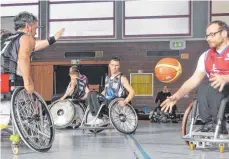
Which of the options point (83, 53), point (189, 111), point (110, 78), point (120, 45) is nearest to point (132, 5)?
point (120, 45)

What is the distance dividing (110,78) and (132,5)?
7.94 meters

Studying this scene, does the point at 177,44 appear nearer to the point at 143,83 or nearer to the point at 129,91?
the point at 143,83

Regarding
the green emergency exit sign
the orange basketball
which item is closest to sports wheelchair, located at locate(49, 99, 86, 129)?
the orange basketball

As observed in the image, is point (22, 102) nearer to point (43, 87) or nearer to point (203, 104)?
point (203, 104)

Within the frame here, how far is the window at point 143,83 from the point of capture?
1322 centimetres

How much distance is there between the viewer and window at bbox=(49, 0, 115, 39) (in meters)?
13.6

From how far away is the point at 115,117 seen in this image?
18.2ft

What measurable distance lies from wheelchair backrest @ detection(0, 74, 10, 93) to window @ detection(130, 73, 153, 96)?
9937mm

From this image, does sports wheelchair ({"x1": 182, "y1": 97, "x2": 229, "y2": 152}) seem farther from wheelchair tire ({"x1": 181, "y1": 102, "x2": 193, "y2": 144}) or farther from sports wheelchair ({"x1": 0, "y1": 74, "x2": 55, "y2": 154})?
sports wheelchair ({"x1": 0, "y1": 74, "x2": 55, "y2": 154})

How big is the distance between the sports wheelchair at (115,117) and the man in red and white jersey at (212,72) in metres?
2.03

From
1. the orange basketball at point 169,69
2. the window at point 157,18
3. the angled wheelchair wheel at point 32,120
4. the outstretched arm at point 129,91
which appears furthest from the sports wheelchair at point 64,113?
A: the window at point 157,18

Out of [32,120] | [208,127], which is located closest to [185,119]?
[208,127]

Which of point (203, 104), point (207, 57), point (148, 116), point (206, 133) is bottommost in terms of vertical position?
point (148, 116)

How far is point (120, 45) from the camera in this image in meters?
13.5
